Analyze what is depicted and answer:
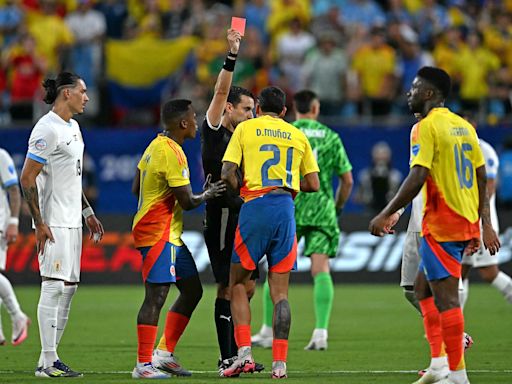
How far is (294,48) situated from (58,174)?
1396cm

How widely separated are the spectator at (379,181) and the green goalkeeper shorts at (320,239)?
8506mm

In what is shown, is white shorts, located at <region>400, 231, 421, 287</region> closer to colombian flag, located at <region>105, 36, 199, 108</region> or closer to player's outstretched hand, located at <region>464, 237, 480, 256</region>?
player's outstretched hand, located at <region>464, 237, 480, 256</region>

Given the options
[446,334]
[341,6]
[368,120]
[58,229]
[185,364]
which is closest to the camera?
[446,334]

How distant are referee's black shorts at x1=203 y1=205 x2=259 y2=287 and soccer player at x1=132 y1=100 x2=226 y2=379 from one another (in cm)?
22

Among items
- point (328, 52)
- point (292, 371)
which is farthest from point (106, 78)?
point (292, 371)

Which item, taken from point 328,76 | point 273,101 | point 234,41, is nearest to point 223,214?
point 273,101

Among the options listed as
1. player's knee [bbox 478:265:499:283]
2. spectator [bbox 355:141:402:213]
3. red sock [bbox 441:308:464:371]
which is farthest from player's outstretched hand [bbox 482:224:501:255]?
spectator [bbox 355:141:402:213]

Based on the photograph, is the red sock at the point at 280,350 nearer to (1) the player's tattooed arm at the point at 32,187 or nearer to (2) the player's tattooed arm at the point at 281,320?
(2) the player's tattooed arm at the point at 281,320

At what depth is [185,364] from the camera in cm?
1085

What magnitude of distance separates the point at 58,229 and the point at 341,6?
1640 centimetres

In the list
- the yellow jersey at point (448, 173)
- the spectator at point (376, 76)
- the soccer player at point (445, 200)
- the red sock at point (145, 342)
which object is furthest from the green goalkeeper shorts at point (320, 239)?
the spectator at point (376, 76)

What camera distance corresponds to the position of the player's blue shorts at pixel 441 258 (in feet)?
27.9

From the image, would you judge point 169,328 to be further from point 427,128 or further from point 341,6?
point 341,6

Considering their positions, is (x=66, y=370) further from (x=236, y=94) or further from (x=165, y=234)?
(x=236, y=94)
